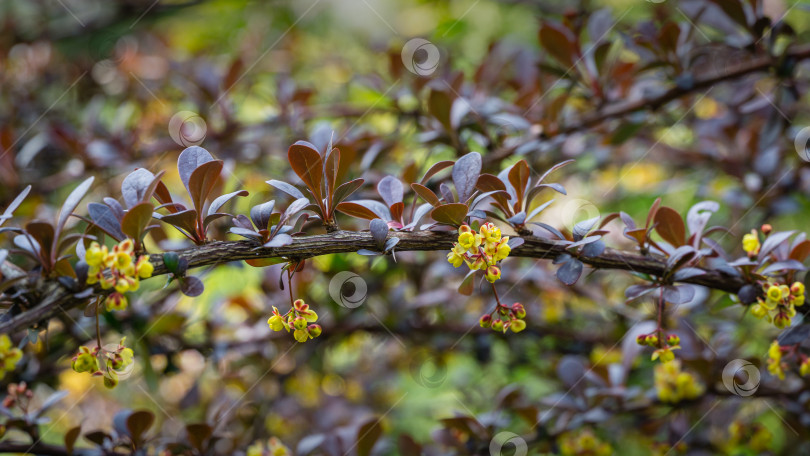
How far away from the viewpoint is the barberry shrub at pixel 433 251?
767mm

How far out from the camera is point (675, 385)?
119 cm

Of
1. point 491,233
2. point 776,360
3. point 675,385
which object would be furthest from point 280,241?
point 675,385

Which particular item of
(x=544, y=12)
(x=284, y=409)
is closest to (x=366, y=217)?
(x=284, y=409)

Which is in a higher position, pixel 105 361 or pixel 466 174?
pixel 466 174

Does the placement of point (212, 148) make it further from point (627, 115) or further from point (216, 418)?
point (627, 115)

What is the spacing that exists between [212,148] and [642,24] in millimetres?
1103

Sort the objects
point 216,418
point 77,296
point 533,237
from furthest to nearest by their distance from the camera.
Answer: point 216,418, point 533,237, point 77,296

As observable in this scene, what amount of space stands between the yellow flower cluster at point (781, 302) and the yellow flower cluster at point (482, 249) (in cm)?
A: 38

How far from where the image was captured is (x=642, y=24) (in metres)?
1.23

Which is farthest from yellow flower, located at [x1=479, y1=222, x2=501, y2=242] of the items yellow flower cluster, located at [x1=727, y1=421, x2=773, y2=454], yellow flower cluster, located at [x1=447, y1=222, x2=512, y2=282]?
yellow flower cluster, located at [x1=727, y1=421, x2=773, y2=454]

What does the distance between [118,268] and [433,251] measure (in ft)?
1.85

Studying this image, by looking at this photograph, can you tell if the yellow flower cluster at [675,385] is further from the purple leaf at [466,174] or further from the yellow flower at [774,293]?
the purple leaf at [466,174]

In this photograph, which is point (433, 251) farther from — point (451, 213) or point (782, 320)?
point (782, 320)

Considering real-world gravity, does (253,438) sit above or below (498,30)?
below
